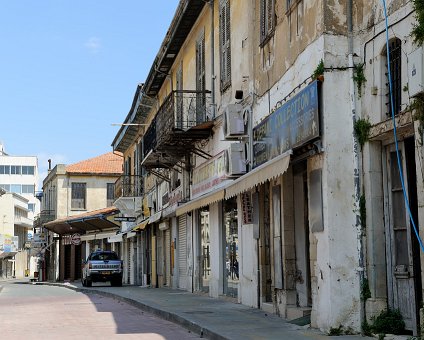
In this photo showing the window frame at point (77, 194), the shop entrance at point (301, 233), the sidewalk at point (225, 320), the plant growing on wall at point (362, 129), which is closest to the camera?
the plant growing on wall at point (362, 129)

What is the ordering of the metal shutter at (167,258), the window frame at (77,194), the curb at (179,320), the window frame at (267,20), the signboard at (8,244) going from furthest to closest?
the signboard at (8,244), the window frame at (77,194), the metal shutter at (167,258), the window frame at (267,20), the curb at (179,320)

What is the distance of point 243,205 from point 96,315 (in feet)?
14.5

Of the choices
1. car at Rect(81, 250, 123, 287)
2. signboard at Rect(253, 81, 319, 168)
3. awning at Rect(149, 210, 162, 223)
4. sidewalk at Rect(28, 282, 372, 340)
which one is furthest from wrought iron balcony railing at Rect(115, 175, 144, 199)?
signboard at Rect(253, 81, 319, 168)

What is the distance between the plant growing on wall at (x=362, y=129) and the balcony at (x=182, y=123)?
9.16m

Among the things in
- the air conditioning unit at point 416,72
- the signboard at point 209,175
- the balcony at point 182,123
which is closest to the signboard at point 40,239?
the balcony at point 182,123

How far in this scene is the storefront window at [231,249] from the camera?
17891 mm

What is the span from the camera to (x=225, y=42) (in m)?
18.9

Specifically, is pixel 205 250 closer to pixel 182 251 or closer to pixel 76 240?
pixel 182 251

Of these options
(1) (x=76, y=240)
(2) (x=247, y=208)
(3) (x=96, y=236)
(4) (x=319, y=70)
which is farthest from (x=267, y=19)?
(3) (x=96, y=236)

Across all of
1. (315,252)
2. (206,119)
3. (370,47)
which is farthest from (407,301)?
(206,119)

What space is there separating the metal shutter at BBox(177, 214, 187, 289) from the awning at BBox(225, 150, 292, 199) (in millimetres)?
10215

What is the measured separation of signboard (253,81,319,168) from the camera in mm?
11086

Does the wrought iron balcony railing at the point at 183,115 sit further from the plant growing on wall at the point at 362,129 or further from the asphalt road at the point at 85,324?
the plant growing on wall at the point at 362,129

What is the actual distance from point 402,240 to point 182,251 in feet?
51.8
